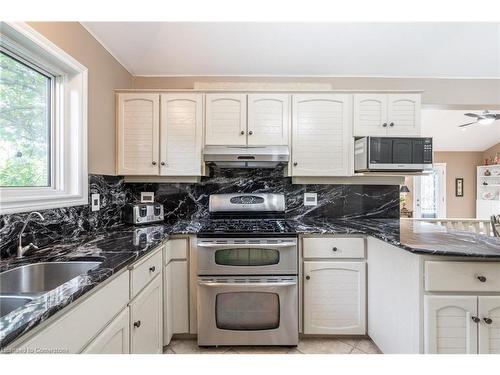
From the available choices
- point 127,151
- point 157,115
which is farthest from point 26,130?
point 157,115

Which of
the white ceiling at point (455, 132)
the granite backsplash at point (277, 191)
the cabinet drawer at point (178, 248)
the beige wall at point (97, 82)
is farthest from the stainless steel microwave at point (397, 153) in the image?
the white ceiling at point (455, 132)

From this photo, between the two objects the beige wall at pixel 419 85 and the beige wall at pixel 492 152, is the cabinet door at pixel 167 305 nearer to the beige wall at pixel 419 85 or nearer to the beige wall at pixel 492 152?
the beige wall at pixel 419 85

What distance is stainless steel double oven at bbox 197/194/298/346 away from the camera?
1.80 metres

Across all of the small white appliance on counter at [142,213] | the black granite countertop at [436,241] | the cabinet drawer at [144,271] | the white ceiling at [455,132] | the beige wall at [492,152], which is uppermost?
the white ceiling at [455,132]

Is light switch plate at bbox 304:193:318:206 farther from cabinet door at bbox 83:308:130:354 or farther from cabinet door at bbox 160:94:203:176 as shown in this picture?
cabinet door at bbox 83:308:130:354

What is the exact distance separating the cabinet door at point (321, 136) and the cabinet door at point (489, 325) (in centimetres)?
125

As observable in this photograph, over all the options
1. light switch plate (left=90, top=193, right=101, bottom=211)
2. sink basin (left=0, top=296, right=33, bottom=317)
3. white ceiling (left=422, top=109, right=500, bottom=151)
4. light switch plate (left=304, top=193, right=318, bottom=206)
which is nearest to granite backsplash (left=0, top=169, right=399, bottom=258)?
light switch plate (left=304, top=193, right=318, bottom=206)

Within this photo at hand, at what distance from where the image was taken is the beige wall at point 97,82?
1614 millimetres

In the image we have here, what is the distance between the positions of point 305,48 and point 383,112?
34.6 inches

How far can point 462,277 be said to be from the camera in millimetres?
1265

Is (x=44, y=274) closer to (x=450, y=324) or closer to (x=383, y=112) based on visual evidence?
(x=450, y=324)

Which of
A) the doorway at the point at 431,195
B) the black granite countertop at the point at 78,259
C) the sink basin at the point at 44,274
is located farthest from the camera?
the doorway at the point at 431,195

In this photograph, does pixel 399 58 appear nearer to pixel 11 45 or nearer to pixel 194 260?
pixel 194 260
